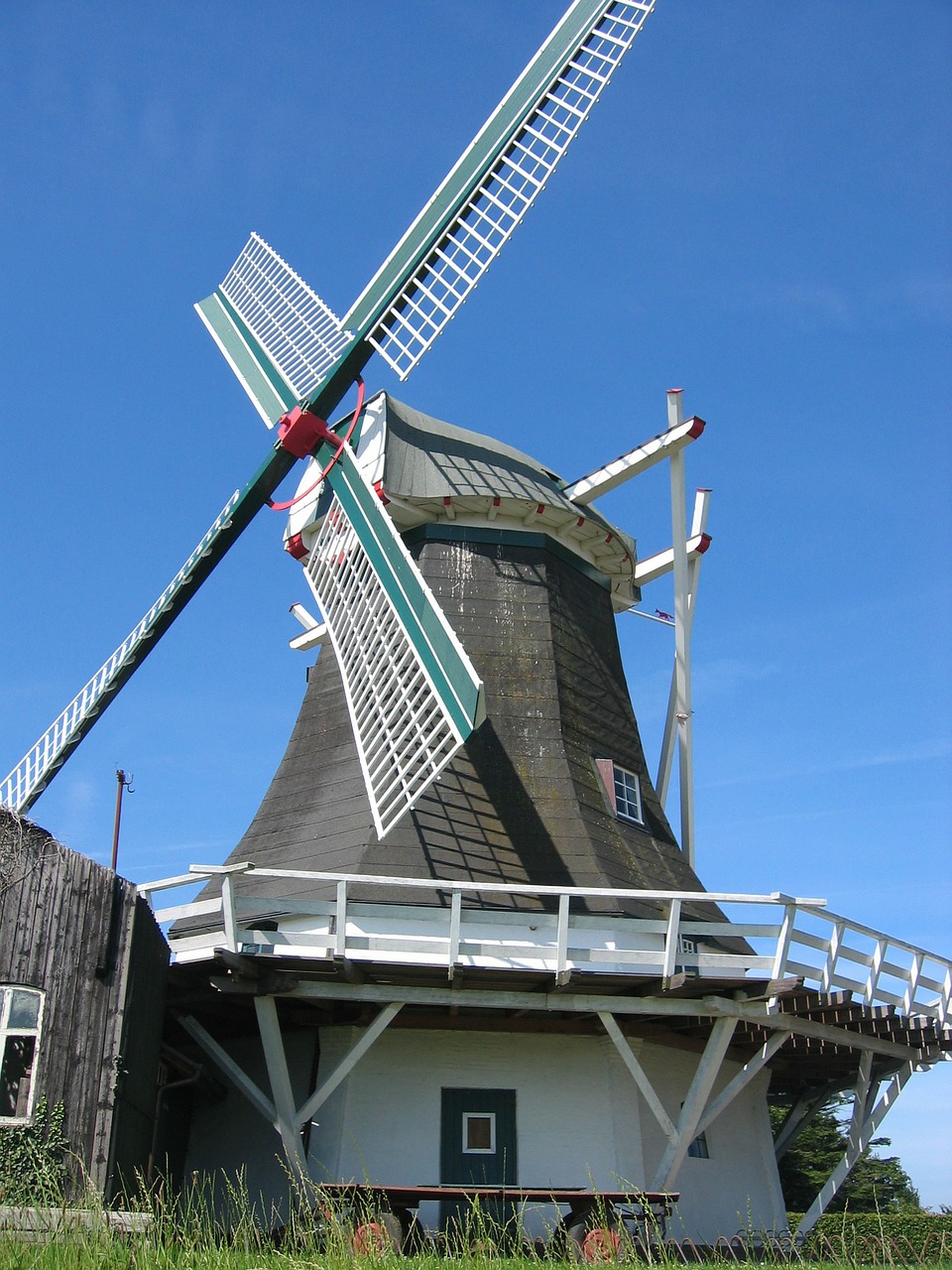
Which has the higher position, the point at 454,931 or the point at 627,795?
the point at 627,795

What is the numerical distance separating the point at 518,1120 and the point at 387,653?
402 centimetres

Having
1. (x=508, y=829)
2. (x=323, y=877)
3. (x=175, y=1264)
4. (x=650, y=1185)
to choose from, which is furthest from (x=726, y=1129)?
(x=175, y=1264)

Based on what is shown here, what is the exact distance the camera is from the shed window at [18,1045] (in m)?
7.79

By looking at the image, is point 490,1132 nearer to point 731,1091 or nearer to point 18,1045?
point 731,1091

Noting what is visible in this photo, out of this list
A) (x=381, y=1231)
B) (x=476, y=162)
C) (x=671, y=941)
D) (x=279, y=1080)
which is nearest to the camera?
(x=381, y=1231)

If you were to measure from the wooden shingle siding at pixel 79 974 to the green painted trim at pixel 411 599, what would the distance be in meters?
2.71

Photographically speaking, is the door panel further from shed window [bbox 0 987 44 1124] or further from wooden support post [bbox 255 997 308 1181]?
shed window [bbox 0 987 44 1124]

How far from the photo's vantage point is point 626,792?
1242 centimetres

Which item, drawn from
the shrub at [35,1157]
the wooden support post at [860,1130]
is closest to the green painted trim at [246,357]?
the shrub at [35,1157]

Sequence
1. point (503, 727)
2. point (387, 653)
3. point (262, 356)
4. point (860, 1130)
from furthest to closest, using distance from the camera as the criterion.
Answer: point (262, 356) → point (503, 727) → point (860, 1130) → point (387, 653)

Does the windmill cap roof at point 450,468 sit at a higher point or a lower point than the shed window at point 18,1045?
higher

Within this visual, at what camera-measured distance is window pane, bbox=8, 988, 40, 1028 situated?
7.91 meters

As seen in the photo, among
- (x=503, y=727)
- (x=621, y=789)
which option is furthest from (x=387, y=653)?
(x=621, y=789)

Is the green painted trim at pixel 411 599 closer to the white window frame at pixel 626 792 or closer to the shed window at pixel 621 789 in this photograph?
the shed window at pixel 621 789
